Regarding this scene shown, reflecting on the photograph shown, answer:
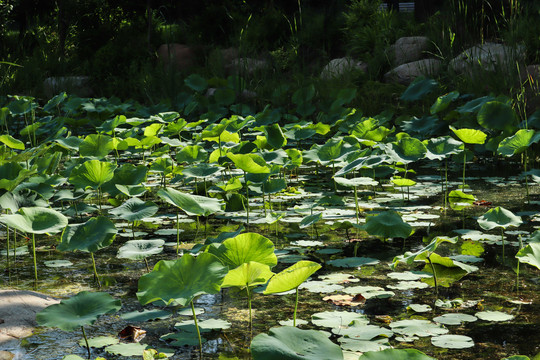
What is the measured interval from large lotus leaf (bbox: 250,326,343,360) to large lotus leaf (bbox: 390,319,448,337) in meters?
0.47

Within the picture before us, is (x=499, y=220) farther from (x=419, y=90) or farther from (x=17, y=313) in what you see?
(x=419, y=90)

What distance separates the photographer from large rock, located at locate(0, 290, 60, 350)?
5.20 ft

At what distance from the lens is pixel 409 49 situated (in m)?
7.47

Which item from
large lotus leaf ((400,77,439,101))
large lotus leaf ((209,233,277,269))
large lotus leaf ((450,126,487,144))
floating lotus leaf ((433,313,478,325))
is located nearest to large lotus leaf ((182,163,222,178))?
large lotus leaf ((209,233,277,269))

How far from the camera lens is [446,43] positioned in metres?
6.31

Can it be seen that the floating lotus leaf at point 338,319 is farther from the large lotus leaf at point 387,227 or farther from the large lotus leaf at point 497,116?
the large lotus leaf at point 497,116

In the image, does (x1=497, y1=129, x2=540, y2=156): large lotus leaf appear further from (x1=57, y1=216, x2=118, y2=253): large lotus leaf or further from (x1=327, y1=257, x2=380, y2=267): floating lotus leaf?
(x1=57, y1=216, x2=118, y2=253): large lotus leaf

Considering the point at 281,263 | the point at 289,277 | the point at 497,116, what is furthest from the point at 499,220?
the point at 497,116

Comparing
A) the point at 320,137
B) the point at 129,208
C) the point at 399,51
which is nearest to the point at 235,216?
the point at 129,208

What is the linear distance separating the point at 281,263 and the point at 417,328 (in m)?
0.75

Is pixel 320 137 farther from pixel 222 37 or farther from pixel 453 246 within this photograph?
pixel 222 37

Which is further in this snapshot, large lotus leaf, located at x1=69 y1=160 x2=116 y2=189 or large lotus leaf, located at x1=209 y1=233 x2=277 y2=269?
large lotus leaf, located at x1=69 y1=160 x2=116 y2=189

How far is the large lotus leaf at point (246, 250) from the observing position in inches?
61.4

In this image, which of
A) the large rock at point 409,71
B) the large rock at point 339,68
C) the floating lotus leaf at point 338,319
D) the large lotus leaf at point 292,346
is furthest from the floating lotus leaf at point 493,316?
the large rock at point 339,68
